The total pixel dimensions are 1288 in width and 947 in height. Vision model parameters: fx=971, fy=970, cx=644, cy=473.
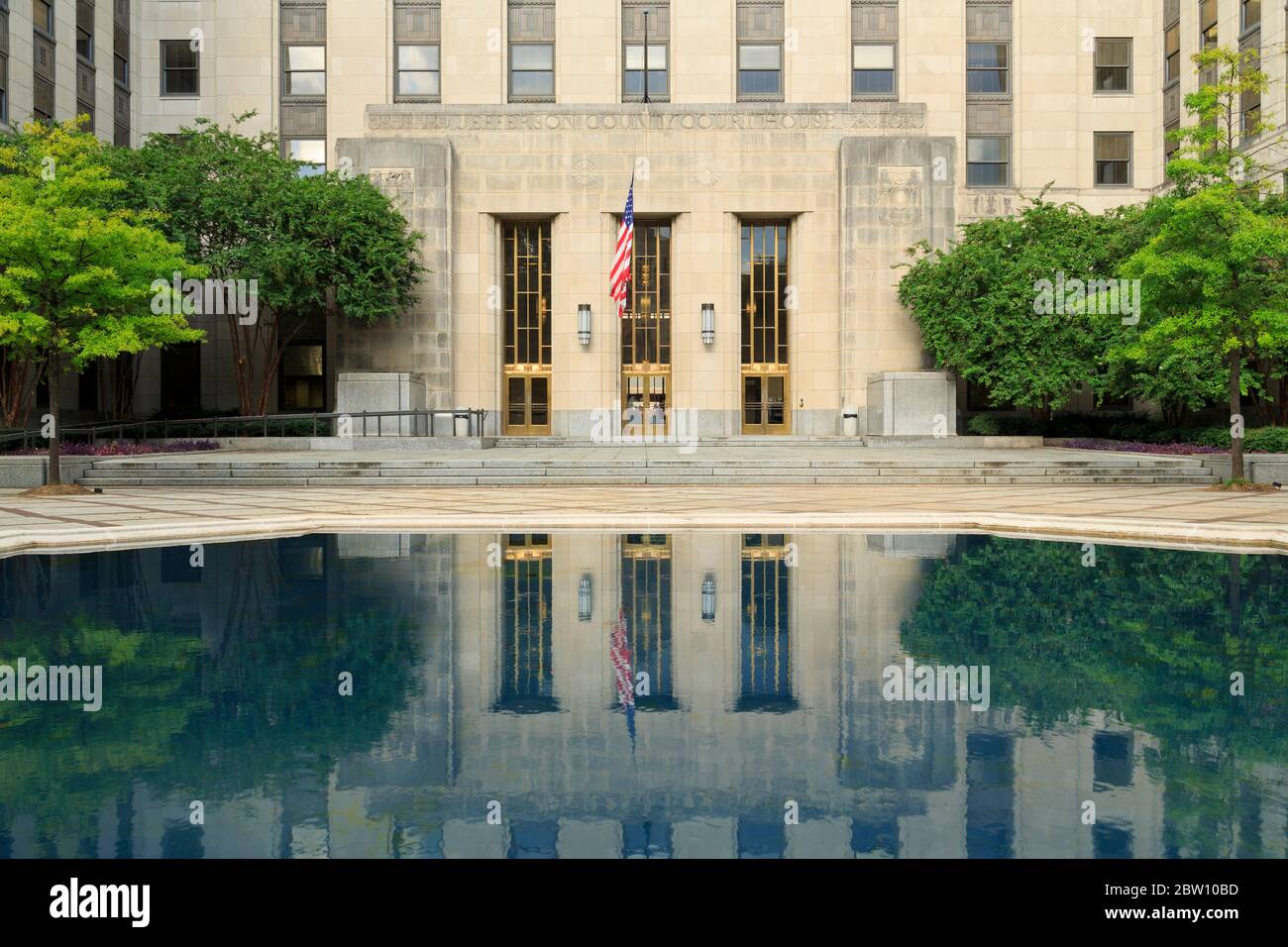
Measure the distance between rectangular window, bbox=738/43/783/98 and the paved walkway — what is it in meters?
26.2

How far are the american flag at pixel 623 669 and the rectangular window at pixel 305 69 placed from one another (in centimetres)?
4142

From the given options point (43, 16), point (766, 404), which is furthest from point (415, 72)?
point (766, 404)

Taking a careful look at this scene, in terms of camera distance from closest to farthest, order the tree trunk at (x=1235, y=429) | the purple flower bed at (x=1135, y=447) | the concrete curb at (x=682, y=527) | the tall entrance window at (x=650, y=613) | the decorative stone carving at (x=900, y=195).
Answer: the tall entrance window at (x=650, y=613) < the concrete curb at (x=682, y=527) < the tree trunk at (x=1235, y=429) < the purple flower bed at (x=1135, y=447) < the decorative stone carving at (x=900, y=195)

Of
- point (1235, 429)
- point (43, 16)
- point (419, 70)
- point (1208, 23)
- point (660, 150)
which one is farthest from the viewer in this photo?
point (419, 70)

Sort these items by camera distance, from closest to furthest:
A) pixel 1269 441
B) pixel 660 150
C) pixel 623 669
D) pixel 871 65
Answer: pixel 623 669 → pixel 1269 441 → pixel 660 150 → pixel 871 65

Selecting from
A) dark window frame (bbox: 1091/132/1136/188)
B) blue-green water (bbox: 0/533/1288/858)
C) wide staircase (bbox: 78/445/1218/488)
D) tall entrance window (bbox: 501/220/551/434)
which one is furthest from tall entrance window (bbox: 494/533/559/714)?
dark window frame (bbox: 1091/132/1136/188)

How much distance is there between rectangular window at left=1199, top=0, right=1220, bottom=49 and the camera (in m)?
40.0

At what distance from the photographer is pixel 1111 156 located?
43625 mm

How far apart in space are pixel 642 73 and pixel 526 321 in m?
12.1

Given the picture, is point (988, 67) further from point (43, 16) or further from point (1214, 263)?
point (43, 16)

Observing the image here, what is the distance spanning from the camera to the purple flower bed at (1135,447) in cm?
2801

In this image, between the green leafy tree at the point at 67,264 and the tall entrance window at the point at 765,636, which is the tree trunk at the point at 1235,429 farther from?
the green leafy tree at the point at 67,264

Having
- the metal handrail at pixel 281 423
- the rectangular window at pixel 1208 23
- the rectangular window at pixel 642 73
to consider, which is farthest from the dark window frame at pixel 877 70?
the metal handrail at pixel 281 423
